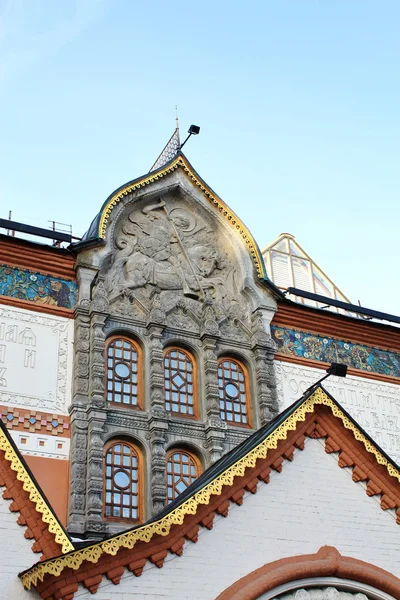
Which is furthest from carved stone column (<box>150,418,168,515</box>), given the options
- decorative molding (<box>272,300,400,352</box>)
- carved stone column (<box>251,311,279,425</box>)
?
decorative molding (<box>272,300,400,352</box>)

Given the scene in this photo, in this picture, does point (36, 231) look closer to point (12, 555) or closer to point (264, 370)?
point (264, 370)

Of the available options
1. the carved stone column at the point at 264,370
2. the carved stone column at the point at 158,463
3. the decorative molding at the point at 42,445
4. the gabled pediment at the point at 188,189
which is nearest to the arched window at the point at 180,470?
the carved stone column at the point at 158,463

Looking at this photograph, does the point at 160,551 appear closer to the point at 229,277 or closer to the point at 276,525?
the point at 276,525

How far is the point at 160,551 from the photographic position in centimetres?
865

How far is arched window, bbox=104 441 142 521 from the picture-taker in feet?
46.1

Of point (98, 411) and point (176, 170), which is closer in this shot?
point (98, 411)

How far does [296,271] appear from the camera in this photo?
73.4ft

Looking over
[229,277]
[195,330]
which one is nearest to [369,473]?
[195,330]

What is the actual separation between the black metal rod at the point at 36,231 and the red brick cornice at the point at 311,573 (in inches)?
343

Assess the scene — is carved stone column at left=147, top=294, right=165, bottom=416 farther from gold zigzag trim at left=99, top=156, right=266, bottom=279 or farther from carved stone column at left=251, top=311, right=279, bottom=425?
gold zigzag trim at left=99, top=156, right=266, bottom=279

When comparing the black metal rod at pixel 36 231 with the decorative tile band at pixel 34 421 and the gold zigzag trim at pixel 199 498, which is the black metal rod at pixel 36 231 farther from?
the gold zigzag trim at pixel 199 498

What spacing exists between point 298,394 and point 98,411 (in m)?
4.61

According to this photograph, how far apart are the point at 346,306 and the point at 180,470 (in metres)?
6.29

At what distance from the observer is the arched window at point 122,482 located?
14.1 m
